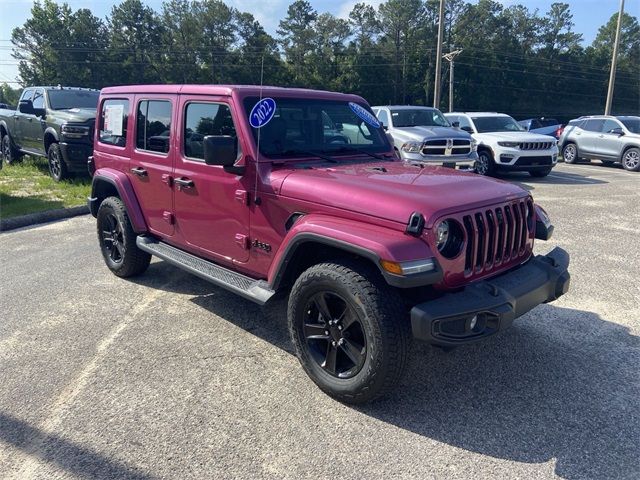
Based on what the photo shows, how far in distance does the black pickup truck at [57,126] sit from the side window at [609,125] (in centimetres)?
1440

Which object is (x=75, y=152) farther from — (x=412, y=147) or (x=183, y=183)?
(x=183, y=183)

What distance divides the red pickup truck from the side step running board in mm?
17

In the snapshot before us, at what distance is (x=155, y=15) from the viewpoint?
193ft

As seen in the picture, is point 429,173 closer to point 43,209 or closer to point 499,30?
point 43,209

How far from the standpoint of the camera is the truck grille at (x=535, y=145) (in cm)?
1224

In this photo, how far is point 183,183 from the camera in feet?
14.0

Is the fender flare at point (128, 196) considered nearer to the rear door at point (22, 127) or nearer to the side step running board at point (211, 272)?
the side step running board at point (211, 272)

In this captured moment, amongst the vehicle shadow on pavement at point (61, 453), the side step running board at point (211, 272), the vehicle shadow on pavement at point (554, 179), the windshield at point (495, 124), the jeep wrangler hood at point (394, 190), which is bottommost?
the vehicle shadow on pavement at point (61, 453)

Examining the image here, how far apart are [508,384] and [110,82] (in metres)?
59.2

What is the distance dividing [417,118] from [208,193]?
881 cm

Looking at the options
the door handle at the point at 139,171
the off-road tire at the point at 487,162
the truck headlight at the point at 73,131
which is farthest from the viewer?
the off-road tire at the point at 487,162

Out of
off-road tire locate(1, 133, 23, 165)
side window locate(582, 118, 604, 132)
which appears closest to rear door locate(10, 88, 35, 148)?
off-road tire locate(1, 133, 23, 165)

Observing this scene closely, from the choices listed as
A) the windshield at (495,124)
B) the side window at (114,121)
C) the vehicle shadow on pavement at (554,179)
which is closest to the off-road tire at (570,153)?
the vehicle shadow on pavement at (554,179)

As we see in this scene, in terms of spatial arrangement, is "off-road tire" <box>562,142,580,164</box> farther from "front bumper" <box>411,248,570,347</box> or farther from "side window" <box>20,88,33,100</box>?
"side window" <box>20,88,33,100</box>
